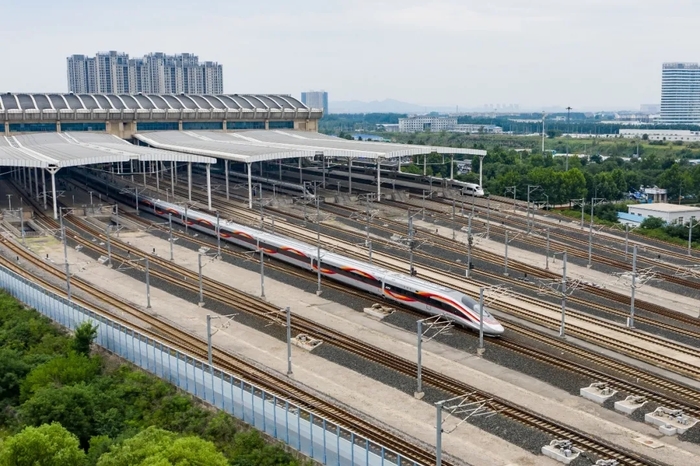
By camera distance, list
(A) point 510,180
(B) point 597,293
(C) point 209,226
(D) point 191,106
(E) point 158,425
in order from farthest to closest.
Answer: (D) point 191,106, (A) point 510,180, (C) point 209,226, (B) point 597,293, (E) point 158,425

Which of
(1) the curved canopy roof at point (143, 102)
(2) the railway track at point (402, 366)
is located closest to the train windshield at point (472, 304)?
(2) the railway track at point (402, 366)

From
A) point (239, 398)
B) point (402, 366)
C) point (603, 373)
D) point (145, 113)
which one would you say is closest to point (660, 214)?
point (603, 373)

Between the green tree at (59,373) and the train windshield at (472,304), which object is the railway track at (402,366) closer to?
the train windshield at (472,304)

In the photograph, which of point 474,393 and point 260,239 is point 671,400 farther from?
point 260,239

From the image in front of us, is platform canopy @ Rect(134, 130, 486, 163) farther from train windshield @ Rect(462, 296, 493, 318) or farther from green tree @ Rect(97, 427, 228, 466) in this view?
green tree @ Rect(97, 427, 228, 466)

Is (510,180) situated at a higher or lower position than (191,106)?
lower

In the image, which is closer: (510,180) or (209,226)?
(209,226)

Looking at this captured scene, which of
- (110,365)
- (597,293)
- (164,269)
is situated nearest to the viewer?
(110,365)

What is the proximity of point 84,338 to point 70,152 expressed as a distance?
125 ft

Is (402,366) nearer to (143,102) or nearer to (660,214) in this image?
(660,214)

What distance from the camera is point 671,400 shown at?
2881 cm

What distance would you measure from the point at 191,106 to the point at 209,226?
49.4 m

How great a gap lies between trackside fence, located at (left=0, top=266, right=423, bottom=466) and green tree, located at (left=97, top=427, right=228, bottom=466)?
3086 millimetres

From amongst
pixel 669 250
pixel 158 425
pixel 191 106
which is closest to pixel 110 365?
pixel 158 425
